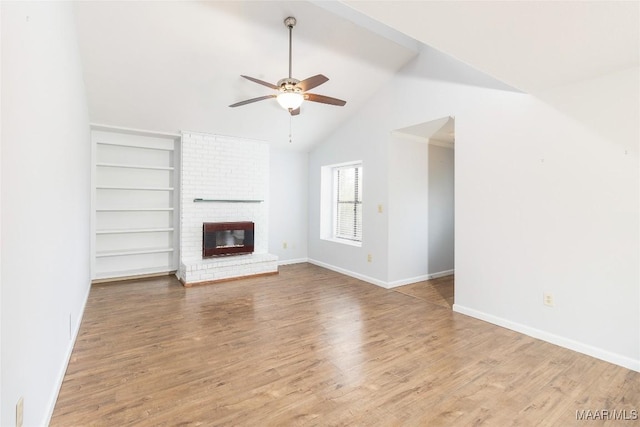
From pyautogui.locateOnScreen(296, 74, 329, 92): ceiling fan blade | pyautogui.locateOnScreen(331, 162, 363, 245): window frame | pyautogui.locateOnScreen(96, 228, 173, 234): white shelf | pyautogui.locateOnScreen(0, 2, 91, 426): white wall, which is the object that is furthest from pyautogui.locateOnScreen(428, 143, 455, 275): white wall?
pyautogui.locateOnScreen(0, 2, 91, 426): white wall

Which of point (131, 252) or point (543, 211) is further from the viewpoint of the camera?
point (131, 252)

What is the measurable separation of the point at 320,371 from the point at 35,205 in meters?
2.05

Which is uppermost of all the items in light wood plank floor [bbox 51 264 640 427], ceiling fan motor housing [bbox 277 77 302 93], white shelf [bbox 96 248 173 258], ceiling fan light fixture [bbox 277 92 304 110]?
ceiling fan motor housing [bbox 277 77 302 93]

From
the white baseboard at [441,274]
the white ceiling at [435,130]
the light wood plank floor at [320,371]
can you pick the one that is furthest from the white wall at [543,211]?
the white baseboard at [441,274]

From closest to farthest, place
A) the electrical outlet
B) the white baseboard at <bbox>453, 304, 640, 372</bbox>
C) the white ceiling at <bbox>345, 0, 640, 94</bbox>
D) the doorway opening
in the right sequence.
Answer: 1. the electrical outlet
2. the white ceiling at <bbox>345, 0, 640, 94</bbox>
3. the white baseboard at <bbox>453, 304, 640, 372</bbox>
4. the doorway opening

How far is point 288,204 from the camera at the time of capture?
6285mm

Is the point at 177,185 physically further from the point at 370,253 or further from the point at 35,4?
the point at 35,4

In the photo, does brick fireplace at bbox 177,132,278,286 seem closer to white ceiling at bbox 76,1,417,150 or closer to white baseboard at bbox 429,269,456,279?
white ceiling at bbox 76,1,417,150

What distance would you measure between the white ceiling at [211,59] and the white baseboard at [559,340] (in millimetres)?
3383

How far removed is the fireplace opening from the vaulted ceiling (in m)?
1.59

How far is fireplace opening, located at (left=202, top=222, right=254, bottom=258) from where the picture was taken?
4949mm

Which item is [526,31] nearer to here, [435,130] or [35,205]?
[435,130]

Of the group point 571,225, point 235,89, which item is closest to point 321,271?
point 235,89

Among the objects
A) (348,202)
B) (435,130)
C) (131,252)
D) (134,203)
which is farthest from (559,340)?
(134,203)
